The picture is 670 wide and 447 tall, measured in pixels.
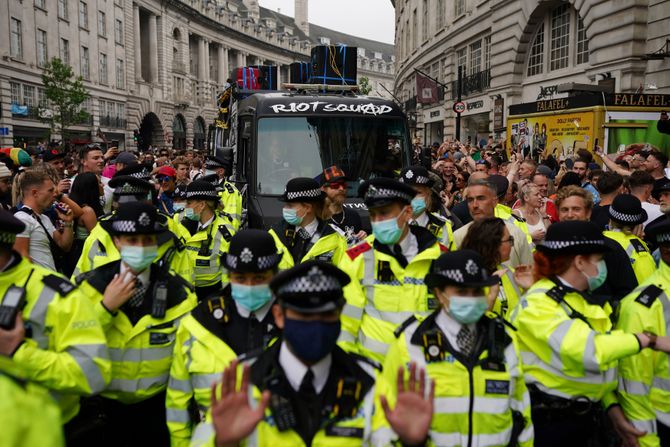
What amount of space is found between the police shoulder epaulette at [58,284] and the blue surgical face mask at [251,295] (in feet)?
2.78

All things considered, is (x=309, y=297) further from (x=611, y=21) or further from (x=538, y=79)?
(x=538, y=79)

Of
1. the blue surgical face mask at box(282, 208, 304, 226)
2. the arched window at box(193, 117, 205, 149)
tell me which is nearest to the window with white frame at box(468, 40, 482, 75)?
the blue surgical face mask at box(282, 208, 304, 226)

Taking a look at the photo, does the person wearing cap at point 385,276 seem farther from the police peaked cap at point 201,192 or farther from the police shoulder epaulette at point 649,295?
the police peaked cap at point 201,192

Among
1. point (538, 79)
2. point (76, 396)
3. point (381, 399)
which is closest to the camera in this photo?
point (381, 399)

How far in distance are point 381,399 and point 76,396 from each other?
1.85 meters

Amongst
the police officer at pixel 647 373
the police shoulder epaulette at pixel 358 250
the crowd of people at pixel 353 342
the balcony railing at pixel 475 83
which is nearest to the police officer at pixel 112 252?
the crowd of people at pixel 353 342

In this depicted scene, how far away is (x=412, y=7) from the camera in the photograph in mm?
44656

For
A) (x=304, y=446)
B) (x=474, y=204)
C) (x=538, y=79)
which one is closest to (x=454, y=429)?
(x=304, y=446)

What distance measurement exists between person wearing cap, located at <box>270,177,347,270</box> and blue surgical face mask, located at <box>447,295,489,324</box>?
2.40 m

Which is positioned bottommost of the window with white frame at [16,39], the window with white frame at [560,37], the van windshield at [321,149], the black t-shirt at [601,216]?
the black t-shirt at [601,216]

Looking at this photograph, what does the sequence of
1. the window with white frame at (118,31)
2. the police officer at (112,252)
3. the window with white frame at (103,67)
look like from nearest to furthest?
the police officer at (112,252), the window with white frame at (103,67), the window with white frame at (118,31)

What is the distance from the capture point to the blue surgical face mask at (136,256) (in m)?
3.62

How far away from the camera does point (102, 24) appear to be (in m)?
50.2

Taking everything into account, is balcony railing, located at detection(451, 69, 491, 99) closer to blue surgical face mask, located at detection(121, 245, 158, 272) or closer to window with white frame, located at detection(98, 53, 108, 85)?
blue surgical face mask, located at detection(121, 245, 158, 272)
